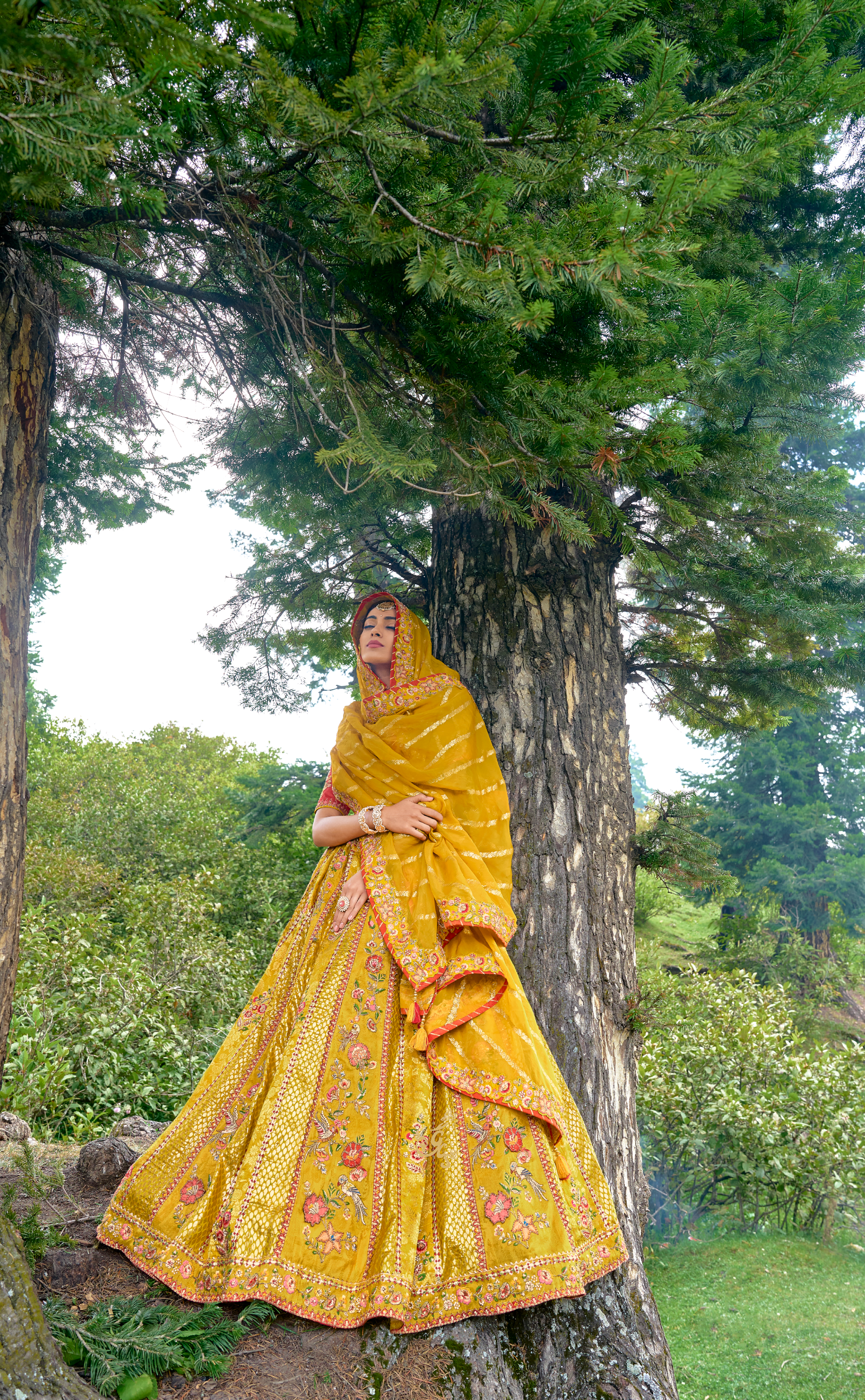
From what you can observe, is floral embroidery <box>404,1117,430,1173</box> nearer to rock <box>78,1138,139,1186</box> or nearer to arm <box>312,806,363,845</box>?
arm <box>312,806,363,845</box>

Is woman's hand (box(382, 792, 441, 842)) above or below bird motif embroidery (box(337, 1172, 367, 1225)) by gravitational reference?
above

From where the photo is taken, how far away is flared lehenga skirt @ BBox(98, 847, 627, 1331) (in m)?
2.38

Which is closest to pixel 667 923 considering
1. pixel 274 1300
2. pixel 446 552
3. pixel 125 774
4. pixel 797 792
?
pixel 797 792

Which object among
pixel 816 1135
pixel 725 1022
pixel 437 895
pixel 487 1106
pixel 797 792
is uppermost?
pixel 797 792

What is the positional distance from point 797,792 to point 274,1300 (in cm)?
1433

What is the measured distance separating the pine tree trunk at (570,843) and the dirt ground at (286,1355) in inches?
13.9

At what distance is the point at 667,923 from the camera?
15.3 meters

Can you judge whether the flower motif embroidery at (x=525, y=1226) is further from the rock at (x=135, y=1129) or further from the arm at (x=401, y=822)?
the rock at (x=135, y=1129)

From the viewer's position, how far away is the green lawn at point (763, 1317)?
191 inches

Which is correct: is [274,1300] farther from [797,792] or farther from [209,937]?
[797,792]

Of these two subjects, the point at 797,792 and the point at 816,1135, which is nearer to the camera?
the point at 816,1135

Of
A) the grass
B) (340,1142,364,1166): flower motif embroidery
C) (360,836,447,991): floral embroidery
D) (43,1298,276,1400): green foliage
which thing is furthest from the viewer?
the grass

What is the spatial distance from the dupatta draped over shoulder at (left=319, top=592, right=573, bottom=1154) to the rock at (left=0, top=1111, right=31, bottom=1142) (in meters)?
2.07

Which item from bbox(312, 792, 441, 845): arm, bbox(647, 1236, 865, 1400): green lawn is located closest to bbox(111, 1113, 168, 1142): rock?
bbox(312, 792, 441, 845): arm
